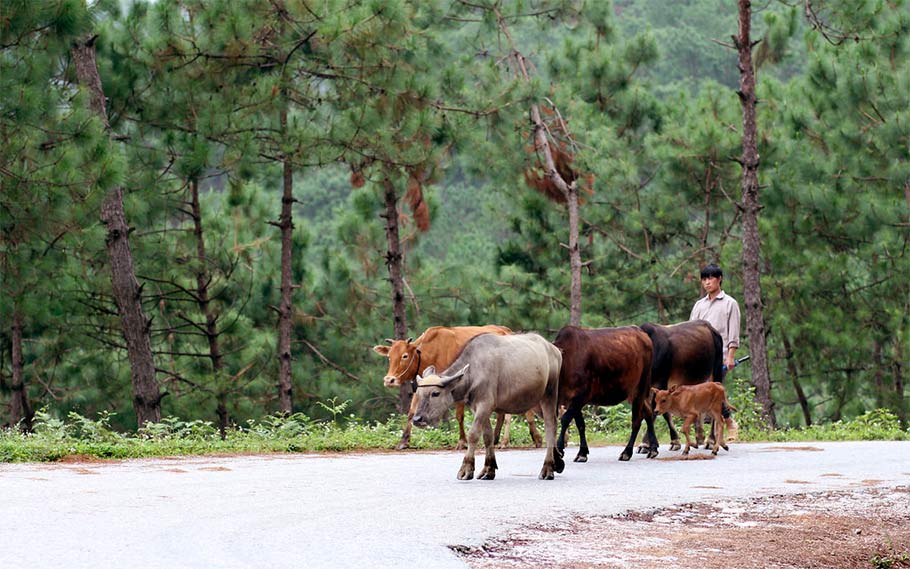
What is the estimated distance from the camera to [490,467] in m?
11.2

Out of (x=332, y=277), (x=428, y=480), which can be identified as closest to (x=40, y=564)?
(x=428, y=480)

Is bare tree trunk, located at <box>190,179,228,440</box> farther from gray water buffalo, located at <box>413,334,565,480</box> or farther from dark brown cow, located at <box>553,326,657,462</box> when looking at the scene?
gray water buffalo, located at <box>413,334,565,480</box>

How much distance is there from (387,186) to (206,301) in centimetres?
451

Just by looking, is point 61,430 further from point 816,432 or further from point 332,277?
point 332,277

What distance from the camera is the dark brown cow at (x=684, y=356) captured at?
14617 mm

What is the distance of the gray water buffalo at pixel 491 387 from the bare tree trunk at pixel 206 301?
15432mm

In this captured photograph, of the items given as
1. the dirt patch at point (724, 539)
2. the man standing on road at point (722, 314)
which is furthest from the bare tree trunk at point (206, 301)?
the dirt patch at point (724, 539)

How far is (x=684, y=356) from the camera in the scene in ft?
48.6

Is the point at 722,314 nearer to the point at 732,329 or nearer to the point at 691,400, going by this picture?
the point at 732,329

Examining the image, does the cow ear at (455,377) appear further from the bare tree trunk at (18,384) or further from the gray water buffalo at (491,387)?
the bare tree trunk at (18,384)

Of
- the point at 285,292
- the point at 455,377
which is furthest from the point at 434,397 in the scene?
the point at 285,292

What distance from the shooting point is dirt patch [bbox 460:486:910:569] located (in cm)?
738

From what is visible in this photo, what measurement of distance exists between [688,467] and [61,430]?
279 inches

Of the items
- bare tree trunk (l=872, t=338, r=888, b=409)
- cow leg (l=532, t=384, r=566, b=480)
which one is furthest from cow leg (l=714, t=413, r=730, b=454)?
bare tree trunk (l=872, t=338, r=888, b=409)
